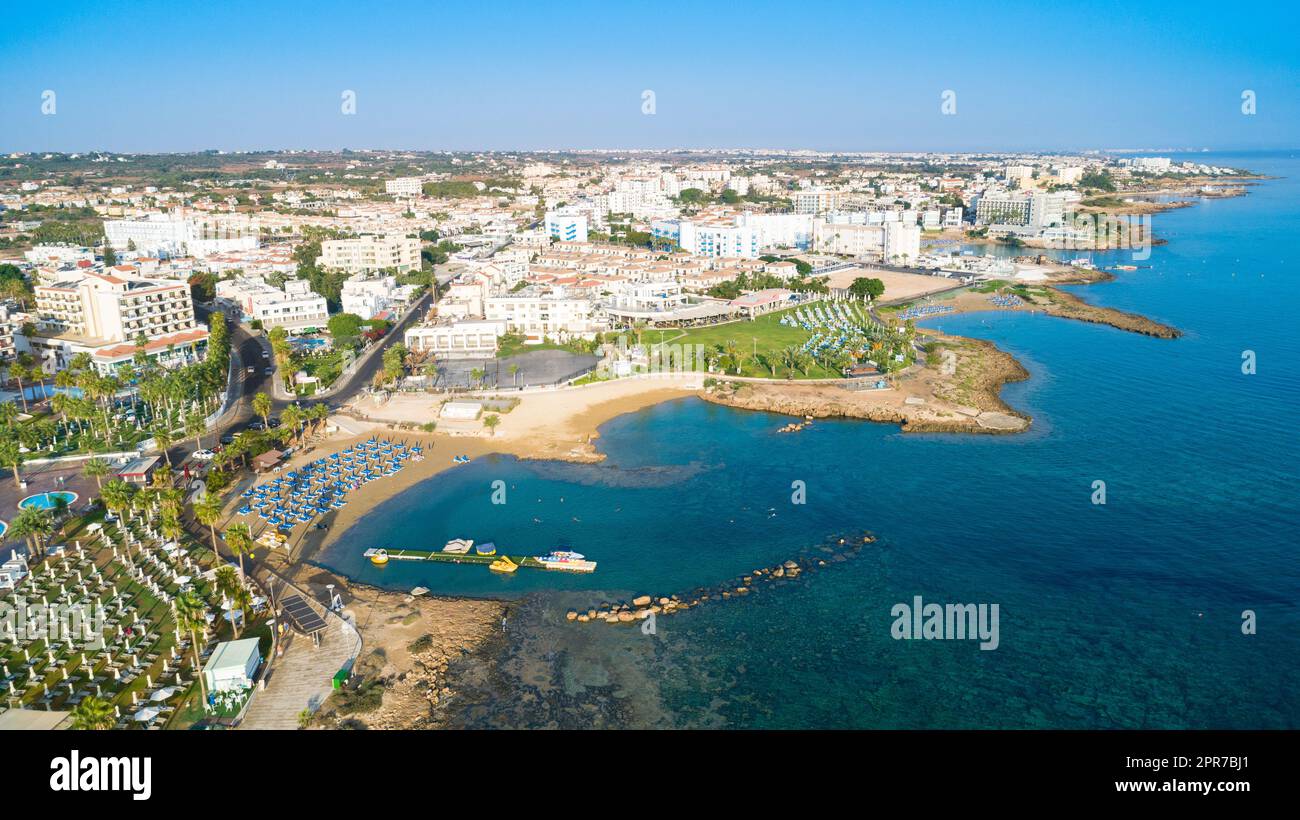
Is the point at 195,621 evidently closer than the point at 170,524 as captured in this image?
Yes

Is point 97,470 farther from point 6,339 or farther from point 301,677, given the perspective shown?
point 6,339

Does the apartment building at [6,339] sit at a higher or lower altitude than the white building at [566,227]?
lower

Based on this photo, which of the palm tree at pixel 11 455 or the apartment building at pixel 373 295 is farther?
the apartment building at pixel 373 295

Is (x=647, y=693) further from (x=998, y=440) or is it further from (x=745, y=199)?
(x=745, y=199)

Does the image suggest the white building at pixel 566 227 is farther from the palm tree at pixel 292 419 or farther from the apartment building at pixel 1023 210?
the palm tree at pixel 292 419

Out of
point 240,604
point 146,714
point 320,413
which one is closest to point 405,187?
point 320,413

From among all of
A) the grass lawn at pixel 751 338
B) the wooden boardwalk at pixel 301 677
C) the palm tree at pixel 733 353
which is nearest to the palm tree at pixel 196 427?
the wooden boardwalk at pixel 301 677
